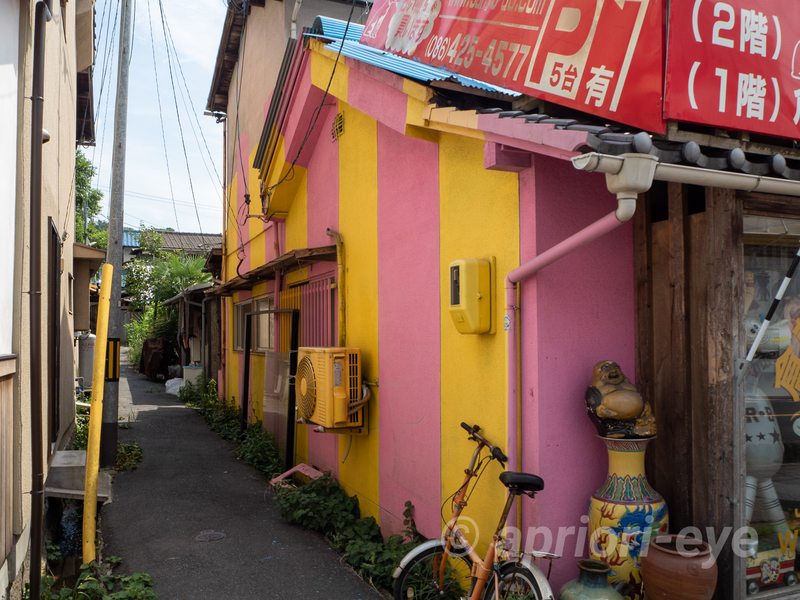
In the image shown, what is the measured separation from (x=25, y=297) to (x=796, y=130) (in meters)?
5.24

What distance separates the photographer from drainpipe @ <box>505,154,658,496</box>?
9.73ft

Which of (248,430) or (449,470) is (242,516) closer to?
(449,470)

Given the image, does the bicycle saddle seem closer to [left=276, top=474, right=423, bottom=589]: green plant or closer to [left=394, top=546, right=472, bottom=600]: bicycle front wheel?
[left=394, top=546, right=472, bottom=600]: bicycle front wheel

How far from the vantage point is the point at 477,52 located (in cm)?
437

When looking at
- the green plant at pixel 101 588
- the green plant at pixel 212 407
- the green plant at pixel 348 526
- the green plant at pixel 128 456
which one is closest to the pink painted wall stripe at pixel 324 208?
the green plant at pixel 348 526

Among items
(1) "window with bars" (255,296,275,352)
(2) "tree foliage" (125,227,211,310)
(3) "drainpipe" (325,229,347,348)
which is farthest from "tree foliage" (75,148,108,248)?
(3) "drainpipe" (325,229,347,348)

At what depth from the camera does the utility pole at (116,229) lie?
8773 mm

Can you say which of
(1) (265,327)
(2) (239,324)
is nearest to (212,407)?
(2) (239,324)

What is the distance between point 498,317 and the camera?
167 inches

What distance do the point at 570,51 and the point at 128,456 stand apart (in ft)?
28.3

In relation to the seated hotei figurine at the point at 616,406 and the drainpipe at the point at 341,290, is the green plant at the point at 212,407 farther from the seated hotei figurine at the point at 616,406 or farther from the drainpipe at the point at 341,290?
the seated hotei figurine at the point at 616,406

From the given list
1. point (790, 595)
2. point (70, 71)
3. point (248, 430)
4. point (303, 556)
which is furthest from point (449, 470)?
point (70, 71)

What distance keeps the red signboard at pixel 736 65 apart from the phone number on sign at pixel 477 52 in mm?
946

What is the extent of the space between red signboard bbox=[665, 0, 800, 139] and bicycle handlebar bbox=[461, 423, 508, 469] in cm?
220
